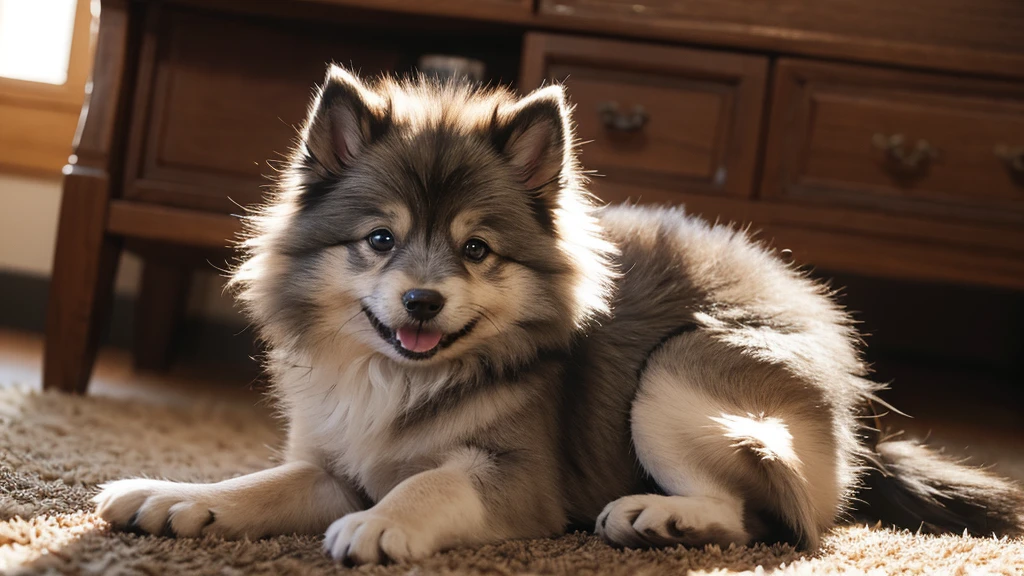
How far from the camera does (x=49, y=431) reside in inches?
77.3

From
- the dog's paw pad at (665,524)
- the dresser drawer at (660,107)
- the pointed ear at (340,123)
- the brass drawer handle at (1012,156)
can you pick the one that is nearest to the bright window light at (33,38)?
the dresser drawer at (660,107)

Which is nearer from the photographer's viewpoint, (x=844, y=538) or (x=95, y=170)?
(x=844, y=538)

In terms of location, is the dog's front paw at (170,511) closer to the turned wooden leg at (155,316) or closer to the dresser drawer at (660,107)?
the dresser drawer at (660,107)

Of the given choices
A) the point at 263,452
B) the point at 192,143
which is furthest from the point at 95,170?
the point at 263,452

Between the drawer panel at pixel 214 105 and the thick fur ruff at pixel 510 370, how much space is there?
2.61 ft

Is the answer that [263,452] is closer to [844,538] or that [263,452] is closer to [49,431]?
[49,431]

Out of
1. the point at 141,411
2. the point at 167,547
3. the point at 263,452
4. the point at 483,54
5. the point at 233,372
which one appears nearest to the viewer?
the point at 167,547

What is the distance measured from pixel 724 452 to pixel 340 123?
0.86m

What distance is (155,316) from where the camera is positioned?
124 inches

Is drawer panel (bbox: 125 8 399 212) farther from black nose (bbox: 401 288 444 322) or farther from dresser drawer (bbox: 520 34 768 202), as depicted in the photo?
black nose (bbox: 401 288 444 322)

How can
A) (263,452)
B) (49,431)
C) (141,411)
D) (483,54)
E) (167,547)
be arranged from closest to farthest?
1. (167,547)
2. (49,431)
3. (263,452)
4. (141,411)
5. (483,54)

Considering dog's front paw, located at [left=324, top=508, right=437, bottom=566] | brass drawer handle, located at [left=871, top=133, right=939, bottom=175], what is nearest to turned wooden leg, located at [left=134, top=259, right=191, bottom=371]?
dog's front paw, located at [left=324, top=508, right=437, bottom=566]

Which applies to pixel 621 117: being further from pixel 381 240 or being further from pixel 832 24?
pixel 381 240

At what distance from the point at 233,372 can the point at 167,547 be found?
209cm
